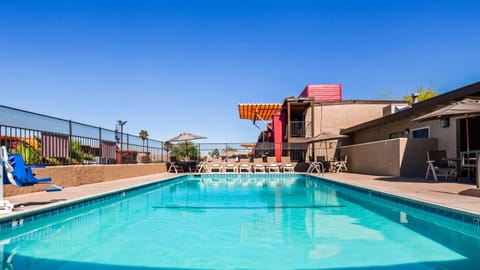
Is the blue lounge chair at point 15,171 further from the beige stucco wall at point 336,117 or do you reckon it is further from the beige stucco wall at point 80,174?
the beige stucco wall at point 336,117

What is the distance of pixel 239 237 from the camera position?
14.0 feet

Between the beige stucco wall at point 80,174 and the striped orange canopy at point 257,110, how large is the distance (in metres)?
8.51

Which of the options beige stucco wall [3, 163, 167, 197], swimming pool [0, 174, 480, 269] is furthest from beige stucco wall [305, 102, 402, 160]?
swimming pool [0, 174, 480, 269]

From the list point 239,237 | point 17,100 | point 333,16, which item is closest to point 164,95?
point 17,100

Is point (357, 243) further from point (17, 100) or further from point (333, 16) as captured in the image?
point (17, 100)

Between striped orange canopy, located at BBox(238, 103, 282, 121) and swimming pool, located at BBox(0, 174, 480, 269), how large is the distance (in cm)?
1333

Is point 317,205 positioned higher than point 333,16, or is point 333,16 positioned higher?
point 333,16

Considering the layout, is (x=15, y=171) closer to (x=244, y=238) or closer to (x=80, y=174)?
(x=244, y=238)

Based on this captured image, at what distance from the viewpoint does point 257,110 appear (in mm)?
21297

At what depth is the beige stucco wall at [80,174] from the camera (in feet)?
22.8

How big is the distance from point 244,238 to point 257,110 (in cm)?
1742

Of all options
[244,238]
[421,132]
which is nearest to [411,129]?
[421,132]

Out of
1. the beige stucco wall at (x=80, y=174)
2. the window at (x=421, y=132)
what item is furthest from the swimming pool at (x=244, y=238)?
the window at (x=421, y=132)

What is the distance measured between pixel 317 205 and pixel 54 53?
42.7 ft
